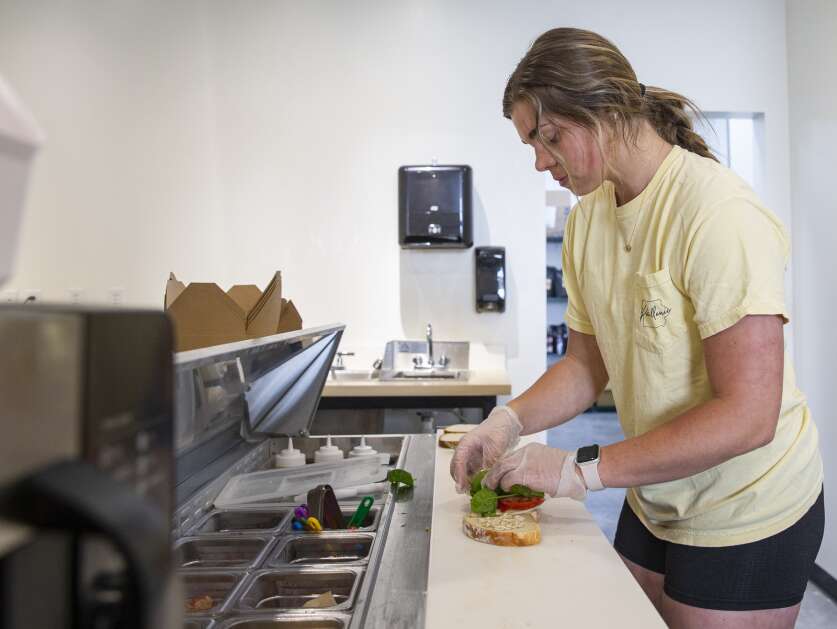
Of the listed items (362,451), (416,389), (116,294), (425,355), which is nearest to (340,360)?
(425,355)

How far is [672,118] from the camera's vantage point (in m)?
1.33

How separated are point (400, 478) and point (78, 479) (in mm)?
1280

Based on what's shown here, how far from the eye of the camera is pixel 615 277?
1368 mm

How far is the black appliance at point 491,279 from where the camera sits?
3.78 m

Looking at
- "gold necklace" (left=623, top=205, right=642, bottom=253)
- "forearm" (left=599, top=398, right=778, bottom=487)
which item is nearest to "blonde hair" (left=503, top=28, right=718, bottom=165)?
"gold necklace" (left=623, top=205, right=642, bottom=253)

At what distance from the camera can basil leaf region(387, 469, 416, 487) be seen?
155cm

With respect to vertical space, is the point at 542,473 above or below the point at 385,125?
below

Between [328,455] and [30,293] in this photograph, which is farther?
[30,293]

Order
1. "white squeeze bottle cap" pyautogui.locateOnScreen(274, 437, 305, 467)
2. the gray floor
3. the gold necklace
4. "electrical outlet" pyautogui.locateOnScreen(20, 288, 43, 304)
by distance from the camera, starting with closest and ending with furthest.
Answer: the gold necklace, "white squeeze bottle cap" pyautogui.locateOnScreen(274, 437, 305, 467), the gray floor, "electrical outlet" pyautogui.locateOnScreen(20, 288, 43, 304)

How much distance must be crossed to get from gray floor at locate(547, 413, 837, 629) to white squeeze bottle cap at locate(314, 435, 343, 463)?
2197 millimetres

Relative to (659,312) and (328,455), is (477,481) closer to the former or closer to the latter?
(659,312)

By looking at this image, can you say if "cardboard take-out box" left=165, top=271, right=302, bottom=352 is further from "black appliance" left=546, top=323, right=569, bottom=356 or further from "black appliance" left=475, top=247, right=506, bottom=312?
"black appliance" left=546, top=323, right=569, bottom=356

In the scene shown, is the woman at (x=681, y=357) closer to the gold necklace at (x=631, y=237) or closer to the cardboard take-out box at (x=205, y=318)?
the gold necklace at (x=631, y=237)

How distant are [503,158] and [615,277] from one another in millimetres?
2619
